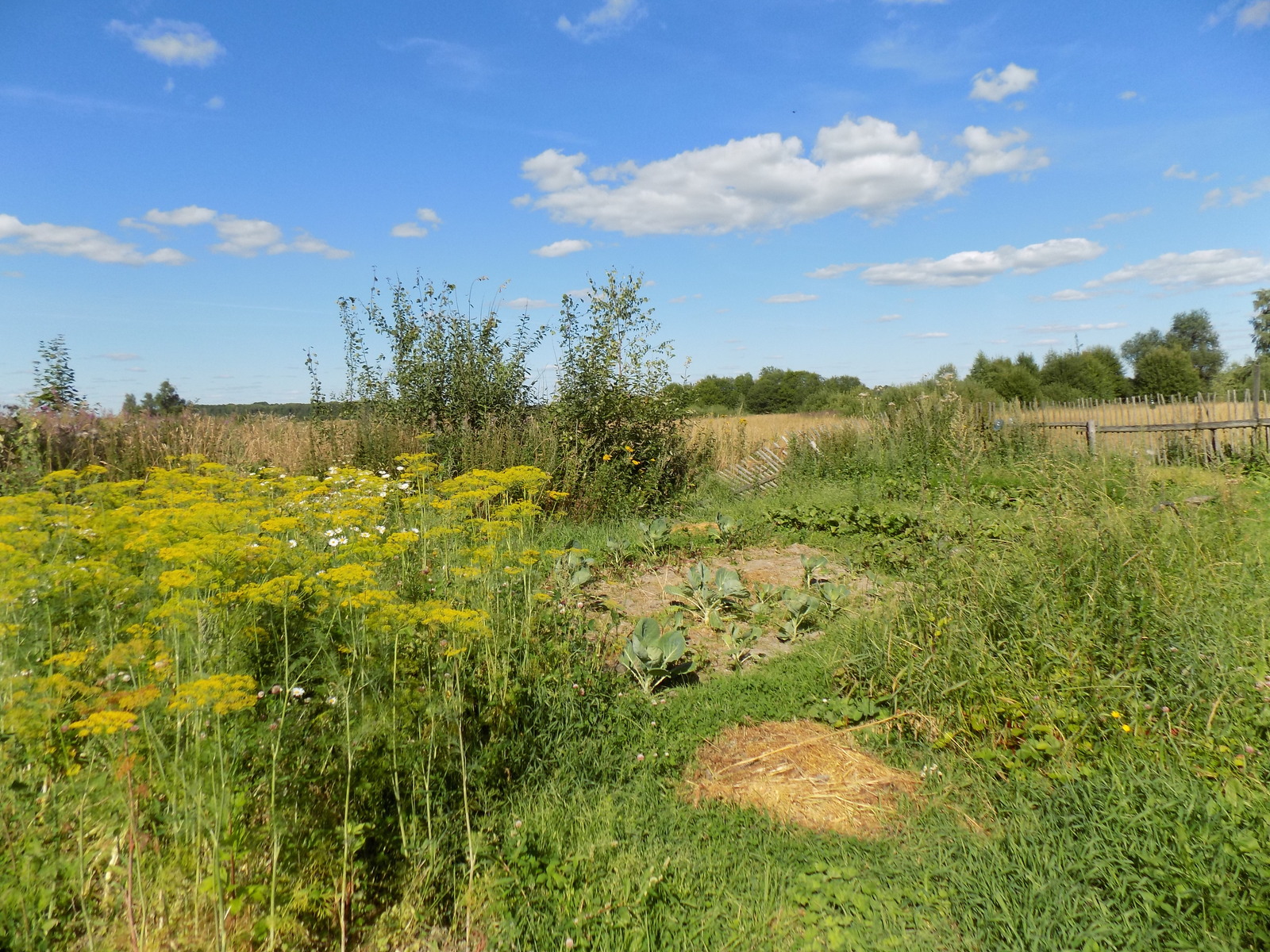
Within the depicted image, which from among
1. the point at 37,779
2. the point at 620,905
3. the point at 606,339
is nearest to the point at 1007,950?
the point at 620,905

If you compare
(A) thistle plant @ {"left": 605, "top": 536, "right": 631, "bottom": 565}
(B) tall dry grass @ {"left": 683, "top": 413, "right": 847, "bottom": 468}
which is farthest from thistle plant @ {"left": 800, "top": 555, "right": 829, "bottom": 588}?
(B) tall dry grass @ {"left": 683, "top": 413, "right": 847, "bottom": 468}

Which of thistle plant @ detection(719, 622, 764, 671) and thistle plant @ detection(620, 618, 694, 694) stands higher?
thistle plant @ detection(620, 618, 694, 694)

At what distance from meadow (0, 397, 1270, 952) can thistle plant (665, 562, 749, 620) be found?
1.50 feet

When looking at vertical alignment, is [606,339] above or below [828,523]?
above

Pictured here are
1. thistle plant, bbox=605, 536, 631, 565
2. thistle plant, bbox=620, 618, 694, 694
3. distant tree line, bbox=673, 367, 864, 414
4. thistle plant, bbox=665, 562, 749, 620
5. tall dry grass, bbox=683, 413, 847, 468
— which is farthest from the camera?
distant tree line, bbox=673, 367, 864, 414

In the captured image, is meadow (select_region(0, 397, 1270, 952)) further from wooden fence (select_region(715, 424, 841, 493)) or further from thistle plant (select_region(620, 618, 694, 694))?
wooden fence (select_region(715, 424, 841, 493))

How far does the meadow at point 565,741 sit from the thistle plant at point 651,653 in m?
0.02

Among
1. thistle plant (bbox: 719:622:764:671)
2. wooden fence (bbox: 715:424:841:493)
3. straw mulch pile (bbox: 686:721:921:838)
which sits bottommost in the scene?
straw mulch pile (bbox: 686:721:921:838)

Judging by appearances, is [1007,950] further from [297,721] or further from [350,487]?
[350,487]

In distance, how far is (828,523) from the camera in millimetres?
7301

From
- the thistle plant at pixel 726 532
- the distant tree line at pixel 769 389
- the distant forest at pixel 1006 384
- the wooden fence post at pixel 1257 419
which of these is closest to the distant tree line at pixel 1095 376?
the distant forest at pixel 1006 384

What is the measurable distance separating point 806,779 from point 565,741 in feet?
3.35

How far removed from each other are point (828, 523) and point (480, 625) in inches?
211

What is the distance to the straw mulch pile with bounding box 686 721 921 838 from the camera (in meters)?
2.79
